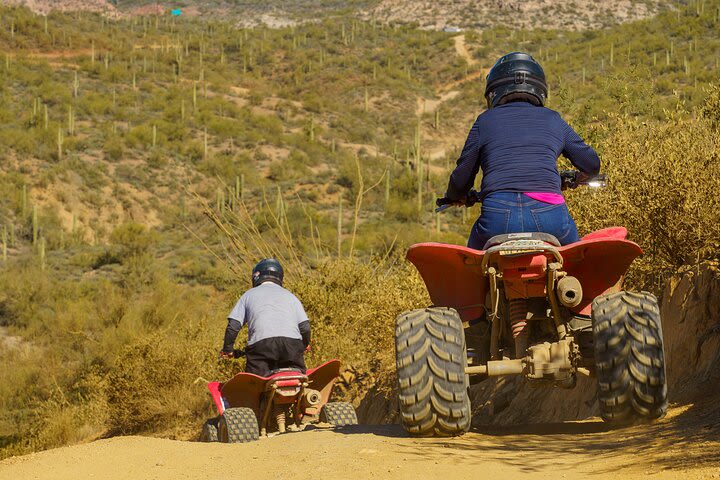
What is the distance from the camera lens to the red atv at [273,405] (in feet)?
26.7

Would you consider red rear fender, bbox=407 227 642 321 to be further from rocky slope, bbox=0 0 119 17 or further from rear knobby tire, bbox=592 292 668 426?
rocky slope, bbox=0 0 119 17

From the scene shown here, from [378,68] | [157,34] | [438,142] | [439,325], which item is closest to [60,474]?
[439,325]

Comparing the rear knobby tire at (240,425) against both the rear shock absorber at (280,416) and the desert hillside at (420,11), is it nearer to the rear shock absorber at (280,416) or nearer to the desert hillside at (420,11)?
the rear shock absorber at (280,416)

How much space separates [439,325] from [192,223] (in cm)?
3661

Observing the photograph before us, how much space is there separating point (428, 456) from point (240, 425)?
319 centimetres

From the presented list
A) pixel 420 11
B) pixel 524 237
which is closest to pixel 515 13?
pixel 420 11

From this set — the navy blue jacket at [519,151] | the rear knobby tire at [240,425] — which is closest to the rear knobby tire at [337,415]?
the rear knobby tire at [240,425]

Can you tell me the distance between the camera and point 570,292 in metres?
5.41

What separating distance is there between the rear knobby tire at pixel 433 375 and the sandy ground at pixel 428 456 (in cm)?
15

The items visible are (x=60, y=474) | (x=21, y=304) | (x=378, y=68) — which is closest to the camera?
(x=60, y=474)

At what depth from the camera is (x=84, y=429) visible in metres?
16.1

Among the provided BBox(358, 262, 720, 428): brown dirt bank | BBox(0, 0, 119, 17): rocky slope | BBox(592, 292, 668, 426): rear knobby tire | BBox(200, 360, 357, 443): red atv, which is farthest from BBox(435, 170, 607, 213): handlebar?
BBox(0, 0, 119, 17): rocky slope

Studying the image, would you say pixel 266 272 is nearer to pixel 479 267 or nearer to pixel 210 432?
pixel 210 432

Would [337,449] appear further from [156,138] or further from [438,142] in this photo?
[438,142]
